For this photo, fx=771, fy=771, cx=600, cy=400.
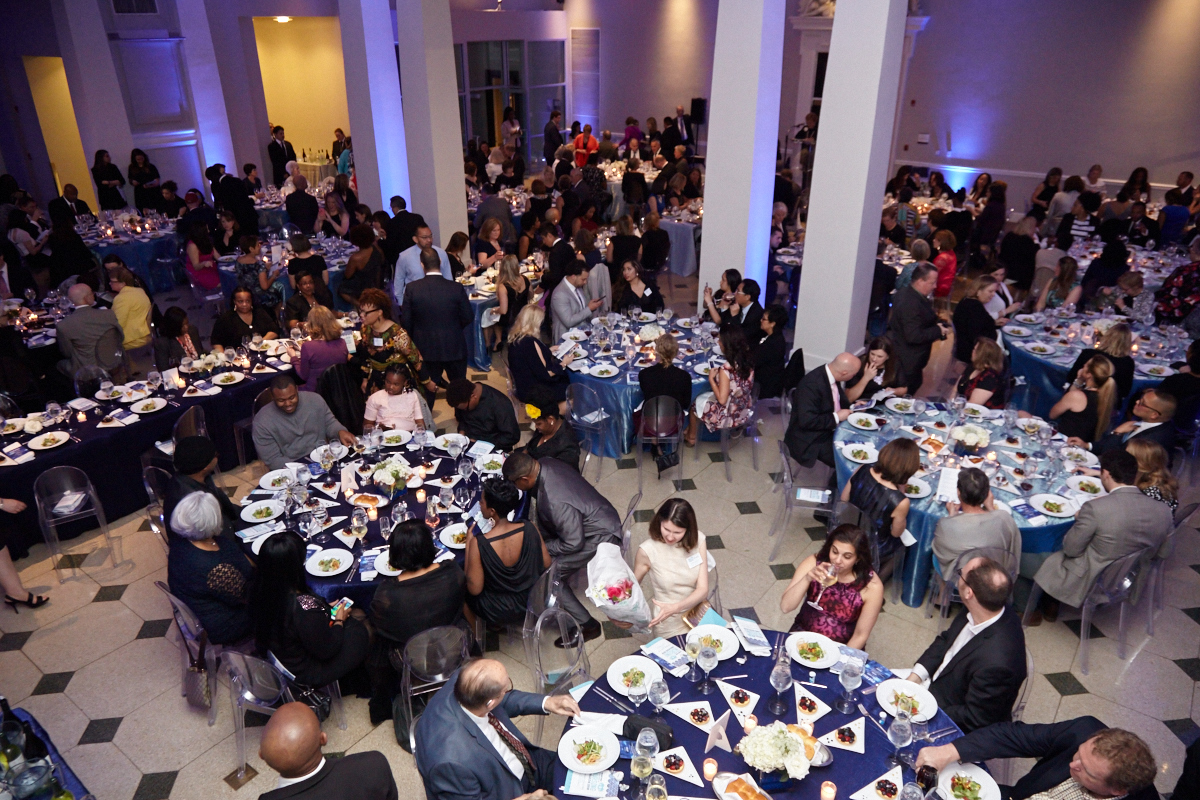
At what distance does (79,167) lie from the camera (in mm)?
16125

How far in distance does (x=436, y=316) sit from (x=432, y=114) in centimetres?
430

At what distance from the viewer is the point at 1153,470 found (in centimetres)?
480

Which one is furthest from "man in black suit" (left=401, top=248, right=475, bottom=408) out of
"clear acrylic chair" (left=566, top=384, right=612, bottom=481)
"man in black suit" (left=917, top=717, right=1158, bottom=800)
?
"man in black suit" (left=917, top=717, right=1158, bottom=800)

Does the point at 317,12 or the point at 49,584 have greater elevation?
the point at 317,12

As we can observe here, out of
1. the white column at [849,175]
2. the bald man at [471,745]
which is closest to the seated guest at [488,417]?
the bald man at [471,745]

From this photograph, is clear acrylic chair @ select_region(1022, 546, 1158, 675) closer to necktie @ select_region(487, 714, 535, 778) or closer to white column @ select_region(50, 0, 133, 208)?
necktie @ select_region(487, 714, 535, 778)

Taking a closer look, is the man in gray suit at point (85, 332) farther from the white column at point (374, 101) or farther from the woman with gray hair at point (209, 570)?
the white column at point (374, 101)

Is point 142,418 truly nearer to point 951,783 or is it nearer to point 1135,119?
point 951,783

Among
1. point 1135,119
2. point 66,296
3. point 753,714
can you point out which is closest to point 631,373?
point 753,714

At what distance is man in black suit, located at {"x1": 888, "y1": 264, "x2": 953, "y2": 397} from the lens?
7059 mm

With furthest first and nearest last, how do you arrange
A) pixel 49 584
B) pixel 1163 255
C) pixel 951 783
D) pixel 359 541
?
1. pixel 1163 255
2. pixel 49 584
3. pixel 359 541
4. pixel 951 783

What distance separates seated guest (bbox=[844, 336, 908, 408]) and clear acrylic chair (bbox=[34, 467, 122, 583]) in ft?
19.3

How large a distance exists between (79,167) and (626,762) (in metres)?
18.2

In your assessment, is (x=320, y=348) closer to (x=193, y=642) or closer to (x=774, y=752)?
(x=193, y=642)
